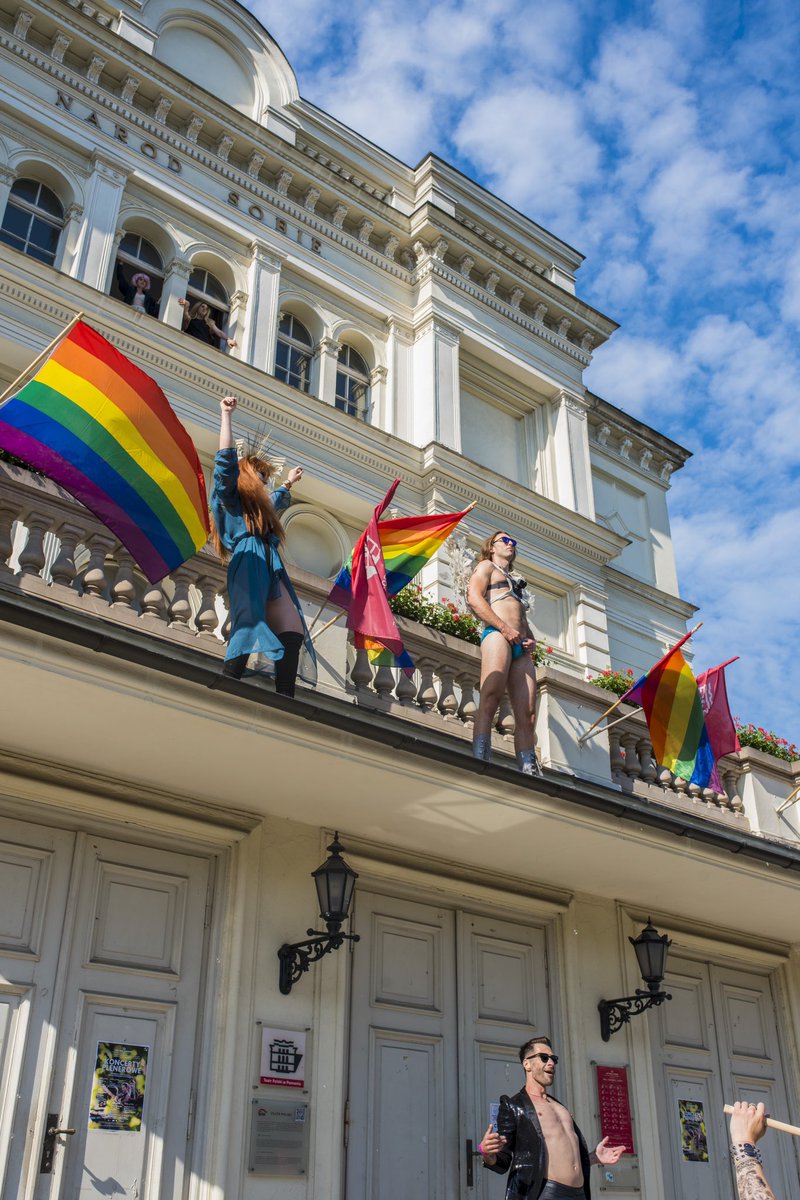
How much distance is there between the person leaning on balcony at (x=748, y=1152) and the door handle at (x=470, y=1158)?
585 centimetres

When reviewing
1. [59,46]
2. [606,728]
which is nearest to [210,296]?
Answer: [59,46]

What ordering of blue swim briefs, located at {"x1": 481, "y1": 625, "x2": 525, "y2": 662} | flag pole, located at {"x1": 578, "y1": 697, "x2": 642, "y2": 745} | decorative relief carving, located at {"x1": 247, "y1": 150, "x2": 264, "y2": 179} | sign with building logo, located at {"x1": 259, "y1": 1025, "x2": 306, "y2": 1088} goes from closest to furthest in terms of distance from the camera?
sign with building logo, located at {"x1": 259, "y1": 1025, "x2": 306, "y2": 1088}, blue swim briefs, located at {"x1": 481, "y1": 625, "x2": 525, "y2": 662}, flag pole, located at {"x1": 578, "y1": 697, "x2": 642, "y2": 745}, decorative relief carving, located at {"x1": 247, "y1": 150, "x2": 264, "y2": 179}

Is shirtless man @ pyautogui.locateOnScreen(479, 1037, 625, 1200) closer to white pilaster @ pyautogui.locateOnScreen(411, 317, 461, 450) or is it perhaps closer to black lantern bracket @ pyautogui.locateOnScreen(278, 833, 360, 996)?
black lantern bracket @ pyautogui.locateOnScreen(278, 833, 360, 996)

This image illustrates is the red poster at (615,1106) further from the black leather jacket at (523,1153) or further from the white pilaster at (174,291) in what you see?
the white pilaster at (174,291)

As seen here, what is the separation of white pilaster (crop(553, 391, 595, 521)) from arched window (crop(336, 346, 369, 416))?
132 inches

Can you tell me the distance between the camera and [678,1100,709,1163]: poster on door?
1138 centimetres

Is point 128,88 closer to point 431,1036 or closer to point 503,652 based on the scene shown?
point 503,652

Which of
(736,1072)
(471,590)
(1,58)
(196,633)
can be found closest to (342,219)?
(1,58)

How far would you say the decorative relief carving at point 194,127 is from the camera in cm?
1639

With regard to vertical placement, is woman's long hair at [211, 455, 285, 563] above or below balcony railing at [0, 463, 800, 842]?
above

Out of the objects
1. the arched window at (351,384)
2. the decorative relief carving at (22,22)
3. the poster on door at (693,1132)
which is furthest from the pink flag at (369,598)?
the decorative relief carving at (22,22)

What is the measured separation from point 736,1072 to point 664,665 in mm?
4498

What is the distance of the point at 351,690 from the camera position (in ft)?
31.0

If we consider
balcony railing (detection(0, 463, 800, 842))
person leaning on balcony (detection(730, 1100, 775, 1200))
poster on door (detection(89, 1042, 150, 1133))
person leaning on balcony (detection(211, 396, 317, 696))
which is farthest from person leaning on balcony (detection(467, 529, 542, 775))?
person leaning on balcony (detection(730, 1100, 775, 1200))
